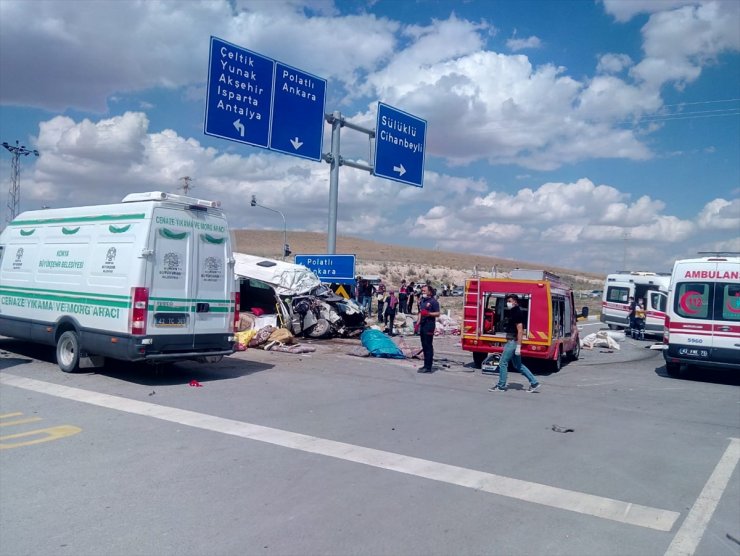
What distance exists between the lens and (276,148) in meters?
16.5

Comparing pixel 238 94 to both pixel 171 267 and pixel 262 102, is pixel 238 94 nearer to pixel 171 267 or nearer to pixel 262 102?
pixel 262 102

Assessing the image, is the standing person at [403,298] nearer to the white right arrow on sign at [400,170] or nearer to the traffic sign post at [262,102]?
the white right arrow on sign at [400,170]

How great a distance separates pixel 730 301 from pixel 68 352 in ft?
44.8

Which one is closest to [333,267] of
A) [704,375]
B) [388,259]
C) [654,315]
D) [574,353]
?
[574,353]

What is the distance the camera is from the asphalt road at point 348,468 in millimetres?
4945

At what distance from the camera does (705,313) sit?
1476 cm

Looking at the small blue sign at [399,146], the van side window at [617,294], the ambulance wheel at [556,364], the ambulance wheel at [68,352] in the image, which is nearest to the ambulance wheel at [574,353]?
the ambulance wheel at [556,364]

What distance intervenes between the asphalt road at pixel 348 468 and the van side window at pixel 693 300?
11.7 ft

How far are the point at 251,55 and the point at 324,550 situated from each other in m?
13.6

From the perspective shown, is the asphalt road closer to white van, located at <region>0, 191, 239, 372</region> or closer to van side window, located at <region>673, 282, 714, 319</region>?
white van, located at <region>0, 191, 239, 372</region>

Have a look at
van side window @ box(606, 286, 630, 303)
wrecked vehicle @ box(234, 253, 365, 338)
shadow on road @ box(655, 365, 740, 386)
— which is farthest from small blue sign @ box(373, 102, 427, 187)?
van side window @ box(606, 286, 630, 303)

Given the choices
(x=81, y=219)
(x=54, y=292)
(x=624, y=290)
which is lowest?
(x=54, y=292)

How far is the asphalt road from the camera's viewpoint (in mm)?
4945

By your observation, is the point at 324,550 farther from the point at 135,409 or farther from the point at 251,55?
the point at 251,55
